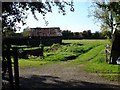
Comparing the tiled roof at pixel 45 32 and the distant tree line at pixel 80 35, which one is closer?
the tiled roof at pixel 45 32

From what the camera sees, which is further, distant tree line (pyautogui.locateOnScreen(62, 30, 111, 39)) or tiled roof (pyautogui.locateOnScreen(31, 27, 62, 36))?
distant tree line (pyautogui.locateOnScreen(62, 30, 111, 39))

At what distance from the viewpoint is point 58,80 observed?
15.5 m

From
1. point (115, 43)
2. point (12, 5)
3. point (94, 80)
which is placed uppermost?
point (12, 5)

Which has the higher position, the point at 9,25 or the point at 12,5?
the point at 12,5

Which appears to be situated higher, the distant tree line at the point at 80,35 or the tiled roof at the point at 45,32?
the tiled roof at the point at 45,32

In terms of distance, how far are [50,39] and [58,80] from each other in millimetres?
50852

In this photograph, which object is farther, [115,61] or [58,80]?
[115,61]

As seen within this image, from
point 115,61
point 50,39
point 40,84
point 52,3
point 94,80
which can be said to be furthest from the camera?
point 50,39

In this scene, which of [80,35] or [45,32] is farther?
[80,35]

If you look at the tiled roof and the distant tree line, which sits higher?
the tiled roof

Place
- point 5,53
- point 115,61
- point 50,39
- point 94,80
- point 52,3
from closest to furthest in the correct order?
point 5,53
point 52,3
point 94,80
point 115,61
point 50,39

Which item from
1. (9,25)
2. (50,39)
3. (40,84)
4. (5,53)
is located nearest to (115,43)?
(40,84)

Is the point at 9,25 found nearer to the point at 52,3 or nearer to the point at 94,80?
the point at 52,3

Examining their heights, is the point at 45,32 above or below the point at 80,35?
above
